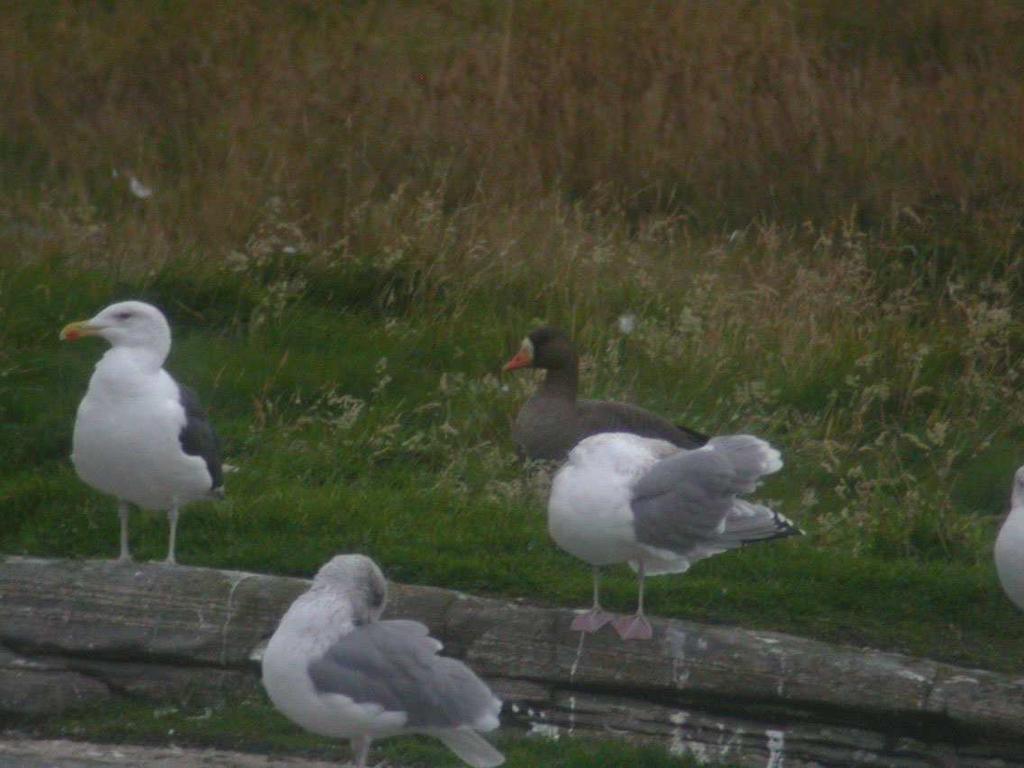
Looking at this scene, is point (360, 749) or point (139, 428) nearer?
point (360, 749)

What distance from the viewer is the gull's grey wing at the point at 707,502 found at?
6.16 meters

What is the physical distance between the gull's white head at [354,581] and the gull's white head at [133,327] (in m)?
1.78

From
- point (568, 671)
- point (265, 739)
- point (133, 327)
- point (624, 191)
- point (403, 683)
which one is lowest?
point (265, 739)

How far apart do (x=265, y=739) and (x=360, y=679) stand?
3.06ft

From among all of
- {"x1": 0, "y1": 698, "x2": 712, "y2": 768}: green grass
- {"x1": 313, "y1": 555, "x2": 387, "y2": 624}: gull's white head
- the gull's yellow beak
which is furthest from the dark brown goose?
{"x1": 313, "y1": 555, "x2": 387, "y2": 624}: gull's white head

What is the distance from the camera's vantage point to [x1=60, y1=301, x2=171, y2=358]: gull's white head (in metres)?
6.87

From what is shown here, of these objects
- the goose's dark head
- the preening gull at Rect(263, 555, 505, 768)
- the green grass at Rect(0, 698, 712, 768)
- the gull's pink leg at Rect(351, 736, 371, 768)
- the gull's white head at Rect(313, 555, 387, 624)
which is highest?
the gull's white head at Rect(313, 555, 387, 624)

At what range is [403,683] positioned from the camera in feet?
17.2

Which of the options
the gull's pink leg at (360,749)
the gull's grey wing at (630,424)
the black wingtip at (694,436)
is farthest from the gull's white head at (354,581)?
the black wingtip at (694,436)

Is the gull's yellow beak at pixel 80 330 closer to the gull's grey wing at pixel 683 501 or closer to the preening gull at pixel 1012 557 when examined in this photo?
the gull's grey wing at pixel 683 501

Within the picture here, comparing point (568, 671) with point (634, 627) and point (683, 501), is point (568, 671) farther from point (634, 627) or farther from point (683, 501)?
point (683, 501)

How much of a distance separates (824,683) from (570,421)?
2.50 m

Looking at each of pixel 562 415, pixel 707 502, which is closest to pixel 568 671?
pixel 707 502

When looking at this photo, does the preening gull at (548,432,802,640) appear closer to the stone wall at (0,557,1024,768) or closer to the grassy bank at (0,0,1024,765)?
the stone wall at (0,557,1024,768)
